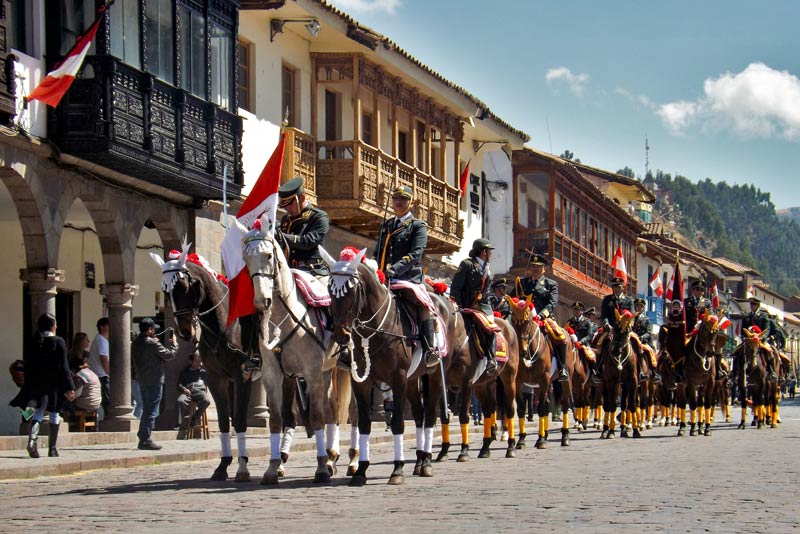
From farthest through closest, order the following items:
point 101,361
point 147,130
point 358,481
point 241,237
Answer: point 101,361, point 147,130, point 241,237, point 358,481

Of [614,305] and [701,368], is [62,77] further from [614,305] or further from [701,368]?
[701,368]

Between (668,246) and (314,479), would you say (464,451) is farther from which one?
(668,246)

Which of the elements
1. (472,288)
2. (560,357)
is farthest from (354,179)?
(472,288)

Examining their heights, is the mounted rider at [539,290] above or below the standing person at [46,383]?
above

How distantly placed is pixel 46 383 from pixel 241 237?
520 cm

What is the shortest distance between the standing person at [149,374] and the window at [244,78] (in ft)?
30.5

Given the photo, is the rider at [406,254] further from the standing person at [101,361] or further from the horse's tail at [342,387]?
the standing person at [101,361]

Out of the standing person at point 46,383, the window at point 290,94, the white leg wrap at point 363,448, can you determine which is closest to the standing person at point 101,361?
the standing person at point 46,383

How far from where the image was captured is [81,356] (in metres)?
22.8

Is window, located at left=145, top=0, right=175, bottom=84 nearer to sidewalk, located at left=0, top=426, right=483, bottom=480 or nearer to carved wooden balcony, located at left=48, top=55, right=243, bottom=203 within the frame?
carved wooden balcony, located at left=48, top=55, right=243, bottom=203

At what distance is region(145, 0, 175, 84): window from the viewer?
2383cm

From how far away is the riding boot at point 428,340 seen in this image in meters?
14.9

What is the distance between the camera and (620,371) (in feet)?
81.2

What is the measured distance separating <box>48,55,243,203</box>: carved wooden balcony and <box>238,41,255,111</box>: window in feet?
6.35
